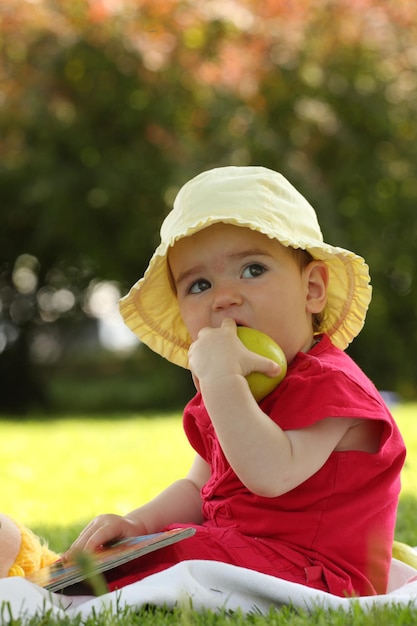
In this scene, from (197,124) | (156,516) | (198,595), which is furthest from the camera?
(197,124)

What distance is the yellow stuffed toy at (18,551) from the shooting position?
2.91 metres

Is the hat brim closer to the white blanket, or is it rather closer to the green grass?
the white blanket

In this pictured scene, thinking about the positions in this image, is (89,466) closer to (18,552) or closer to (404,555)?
(404,555)

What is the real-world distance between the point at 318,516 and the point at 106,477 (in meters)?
4.02

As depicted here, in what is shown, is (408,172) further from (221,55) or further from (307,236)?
(307,236)

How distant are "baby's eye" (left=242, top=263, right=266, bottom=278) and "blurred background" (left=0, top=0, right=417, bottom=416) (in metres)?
8.74

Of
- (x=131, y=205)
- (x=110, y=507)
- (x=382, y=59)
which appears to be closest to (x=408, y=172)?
(x=382, y=59)

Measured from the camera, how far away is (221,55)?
12.3 metres

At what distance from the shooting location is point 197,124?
40.0 feet

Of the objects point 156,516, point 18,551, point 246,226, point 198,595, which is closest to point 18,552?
point 18,551

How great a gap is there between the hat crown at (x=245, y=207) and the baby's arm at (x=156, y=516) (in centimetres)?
80

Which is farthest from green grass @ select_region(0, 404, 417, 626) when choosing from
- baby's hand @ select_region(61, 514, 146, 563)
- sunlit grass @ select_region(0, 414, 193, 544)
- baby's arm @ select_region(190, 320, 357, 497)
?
baby's hand @ select_region(61, 514, 146, 563)

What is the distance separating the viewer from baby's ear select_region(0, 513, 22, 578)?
290 centimetres

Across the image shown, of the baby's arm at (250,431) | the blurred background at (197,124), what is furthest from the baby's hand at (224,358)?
the blurred background at (197,124)
